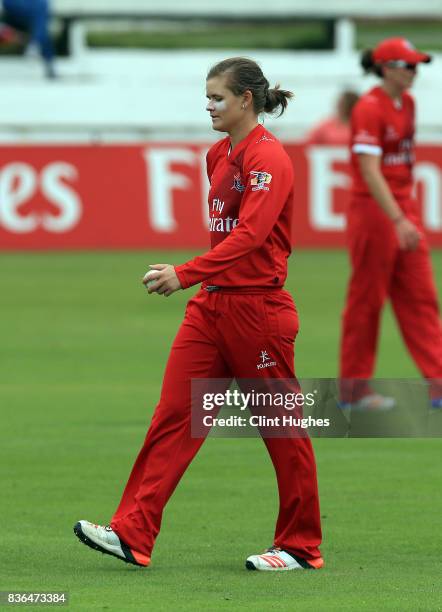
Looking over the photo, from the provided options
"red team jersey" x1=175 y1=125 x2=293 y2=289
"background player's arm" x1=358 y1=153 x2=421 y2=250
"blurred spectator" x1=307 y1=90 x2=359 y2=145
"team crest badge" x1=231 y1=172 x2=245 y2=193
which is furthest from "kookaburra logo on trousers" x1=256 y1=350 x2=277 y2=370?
"blurred spectator" x1=307 y1=90 x2=359 y2=145

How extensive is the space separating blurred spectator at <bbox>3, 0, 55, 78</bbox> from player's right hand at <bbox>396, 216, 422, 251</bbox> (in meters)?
18.2

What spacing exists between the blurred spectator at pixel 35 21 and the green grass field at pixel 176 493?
13314 mm

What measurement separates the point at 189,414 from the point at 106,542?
1.98ft

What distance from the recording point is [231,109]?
6203 mm

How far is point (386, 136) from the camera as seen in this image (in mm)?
9758

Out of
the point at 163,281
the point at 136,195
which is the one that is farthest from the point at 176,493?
the point at 136,195

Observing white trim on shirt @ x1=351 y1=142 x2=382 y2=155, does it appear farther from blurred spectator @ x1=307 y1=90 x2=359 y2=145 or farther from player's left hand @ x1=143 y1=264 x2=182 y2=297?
blurred spectator @ x1=307 y1=90 x2=359 y2=145

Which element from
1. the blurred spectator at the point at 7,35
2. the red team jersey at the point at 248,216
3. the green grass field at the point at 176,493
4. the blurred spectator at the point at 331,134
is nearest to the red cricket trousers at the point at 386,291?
the green grass field at the point at 176,493

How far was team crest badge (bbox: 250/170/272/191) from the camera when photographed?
19.8 feet

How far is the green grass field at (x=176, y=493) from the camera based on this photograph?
5.88 m

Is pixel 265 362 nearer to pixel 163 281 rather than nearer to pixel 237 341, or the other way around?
pixel 237 341

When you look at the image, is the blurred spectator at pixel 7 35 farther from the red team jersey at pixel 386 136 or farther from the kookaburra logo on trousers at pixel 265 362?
the kookaburra logo on trousers at pixel 265 362

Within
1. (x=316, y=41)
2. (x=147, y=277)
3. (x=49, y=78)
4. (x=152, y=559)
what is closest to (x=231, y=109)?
(x=147, y=277)

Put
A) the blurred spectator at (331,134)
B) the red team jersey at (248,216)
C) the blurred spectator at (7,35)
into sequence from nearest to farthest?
the red team jersey at (248,216)
the blurred spectator at (331,134)
the blurred spectator at (7,35)
